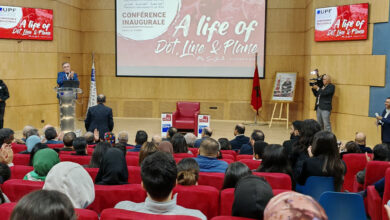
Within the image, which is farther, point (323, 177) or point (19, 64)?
point (19, 64)

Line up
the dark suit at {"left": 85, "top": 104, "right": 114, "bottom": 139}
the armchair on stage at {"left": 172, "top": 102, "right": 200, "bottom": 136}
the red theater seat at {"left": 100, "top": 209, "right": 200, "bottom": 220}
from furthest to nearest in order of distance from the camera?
the armchair on stage at {"left": 172, "top": 102, "right": 200, "bottom": 136} < the dark suit at {"left": 85, "top": 104, "right": 114, "bottom": 139} < the red theater seat at {"left": 100, "top": 209, "right": 200, "bottom": 220}

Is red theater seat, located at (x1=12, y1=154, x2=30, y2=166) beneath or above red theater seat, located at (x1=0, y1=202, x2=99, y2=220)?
beneath

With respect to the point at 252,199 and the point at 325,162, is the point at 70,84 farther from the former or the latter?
the point at 252,199

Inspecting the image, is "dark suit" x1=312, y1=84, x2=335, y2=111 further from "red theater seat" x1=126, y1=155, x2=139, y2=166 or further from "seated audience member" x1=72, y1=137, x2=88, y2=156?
"seated audience member" x1=72, y1=137, x2=88, y2=156

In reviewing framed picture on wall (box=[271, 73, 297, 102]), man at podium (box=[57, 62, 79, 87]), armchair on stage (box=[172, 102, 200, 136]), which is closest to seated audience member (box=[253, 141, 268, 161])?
armchair on stage (box=[172, 102, 200, 136])

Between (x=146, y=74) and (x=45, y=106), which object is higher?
(x=146, y=74)

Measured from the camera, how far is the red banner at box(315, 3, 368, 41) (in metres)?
8.16

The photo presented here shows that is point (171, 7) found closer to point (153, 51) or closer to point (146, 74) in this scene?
point (153, 51)

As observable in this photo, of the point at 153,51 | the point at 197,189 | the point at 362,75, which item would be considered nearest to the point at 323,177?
the point at 197,189

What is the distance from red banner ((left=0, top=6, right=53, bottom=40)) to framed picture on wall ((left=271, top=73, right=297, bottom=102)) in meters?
6.23

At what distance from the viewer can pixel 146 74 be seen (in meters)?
11.8

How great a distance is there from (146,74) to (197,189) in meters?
9.36

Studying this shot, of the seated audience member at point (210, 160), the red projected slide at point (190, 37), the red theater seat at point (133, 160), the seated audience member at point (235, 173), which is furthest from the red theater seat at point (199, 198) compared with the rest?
the red projected slide at point (190, 37)

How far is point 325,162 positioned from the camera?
3455 mm
